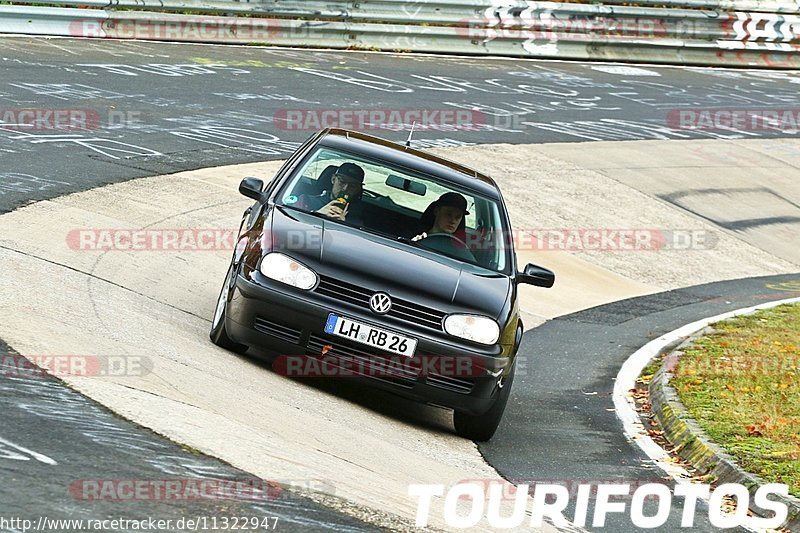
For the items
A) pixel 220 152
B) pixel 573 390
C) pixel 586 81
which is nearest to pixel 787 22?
pixel 586 81

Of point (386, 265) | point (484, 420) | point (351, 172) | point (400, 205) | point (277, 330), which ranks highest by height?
point (351, 172)

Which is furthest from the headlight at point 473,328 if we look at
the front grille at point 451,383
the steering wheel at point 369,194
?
Answer: the steering wheel at point 369,194

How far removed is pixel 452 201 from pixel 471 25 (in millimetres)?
18952

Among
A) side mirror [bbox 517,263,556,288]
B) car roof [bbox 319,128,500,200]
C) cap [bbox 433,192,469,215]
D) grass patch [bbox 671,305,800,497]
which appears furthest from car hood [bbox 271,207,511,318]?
grass patch [bbox 671,305,800,497]

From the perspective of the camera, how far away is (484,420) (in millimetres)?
8383

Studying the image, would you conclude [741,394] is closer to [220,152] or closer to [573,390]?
[573,390]

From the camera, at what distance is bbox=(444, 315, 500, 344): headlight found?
318 inches

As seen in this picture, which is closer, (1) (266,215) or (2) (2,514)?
(2) (2,514)

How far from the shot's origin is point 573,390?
10.6 m

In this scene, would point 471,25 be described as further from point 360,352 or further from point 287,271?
point 360,352

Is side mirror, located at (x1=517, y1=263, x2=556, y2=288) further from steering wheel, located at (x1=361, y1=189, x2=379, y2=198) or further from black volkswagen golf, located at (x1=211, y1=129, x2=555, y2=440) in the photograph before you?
steering wheel, located at (x1=361, y1=189, x2=379, y2=198)

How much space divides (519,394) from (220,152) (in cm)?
738

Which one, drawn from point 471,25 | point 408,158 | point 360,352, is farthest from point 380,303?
point 471,25

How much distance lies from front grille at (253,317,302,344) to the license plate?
0.21 m
